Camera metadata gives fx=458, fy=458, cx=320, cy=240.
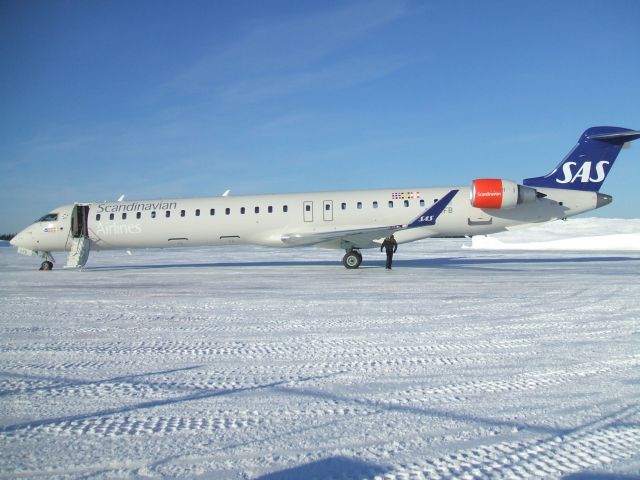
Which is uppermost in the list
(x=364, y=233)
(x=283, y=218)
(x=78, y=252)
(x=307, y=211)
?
(x=307, y=211)

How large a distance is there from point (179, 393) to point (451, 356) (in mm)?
2692

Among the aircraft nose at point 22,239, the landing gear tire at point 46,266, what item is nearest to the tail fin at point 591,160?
the landing gear tire at point 46,266

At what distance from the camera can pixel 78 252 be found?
17766 millimetres

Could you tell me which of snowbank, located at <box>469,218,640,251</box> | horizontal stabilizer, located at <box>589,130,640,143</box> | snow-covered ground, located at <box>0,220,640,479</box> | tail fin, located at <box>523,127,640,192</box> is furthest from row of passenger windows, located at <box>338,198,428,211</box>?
snowbank, located at <box>469,218,640,251</box>

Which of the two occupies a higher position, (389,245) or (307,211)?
(307,211)

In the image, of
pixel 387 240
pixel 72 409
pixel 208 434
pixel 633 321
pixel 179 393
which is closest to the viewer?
pixel 208 434

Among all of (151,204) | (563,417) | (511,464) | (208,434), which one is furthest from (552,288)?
(151,204)

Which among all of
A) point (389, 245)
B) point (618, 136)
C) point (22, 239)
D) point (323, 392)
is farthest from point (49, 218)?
point (618, 136)

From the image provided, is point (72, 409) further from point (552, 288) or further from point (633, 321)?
point (552, 288)

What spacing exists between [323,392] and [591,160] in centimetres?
1710

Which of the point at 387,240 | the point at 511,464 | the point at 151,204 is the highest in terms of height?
the point at 151,204

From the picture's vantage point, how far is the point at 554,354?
4770mm

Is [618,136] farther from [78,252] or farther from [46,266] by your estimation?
[46,266]

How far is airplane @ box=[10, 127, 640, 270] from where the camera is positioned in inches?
651
